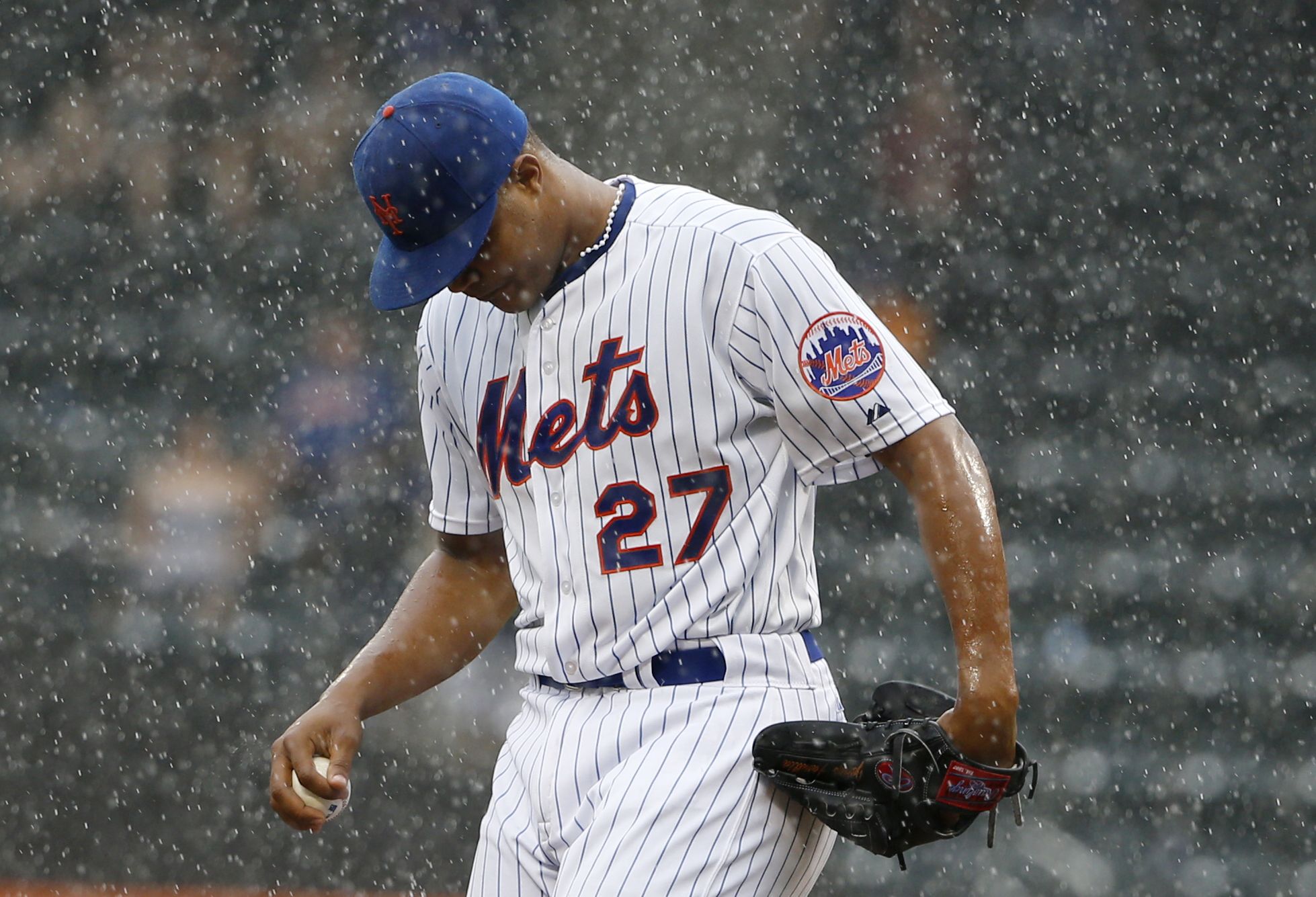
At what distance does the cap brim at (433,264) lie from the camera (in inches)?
66.8

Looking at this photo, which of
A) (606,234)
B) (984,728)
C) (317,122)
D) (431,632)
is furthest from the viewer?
(317,122)

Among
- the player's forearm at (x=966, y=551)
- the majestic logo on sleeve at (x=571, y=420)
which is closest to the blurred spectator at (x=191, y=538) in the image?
the majestic logo on sleeve at (x=571, y=420)

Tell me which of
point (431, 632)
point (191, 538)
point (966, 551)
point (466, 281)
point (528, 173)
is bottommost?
point (191, 538)

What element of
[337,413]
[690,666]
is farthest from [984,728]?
[337,413]

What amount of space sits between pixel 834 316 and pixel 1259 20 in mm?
3602

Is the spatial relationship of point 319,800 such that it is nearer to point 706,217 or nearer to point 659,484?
point 659,484

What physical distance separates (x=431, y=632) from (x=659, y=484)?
0.54m

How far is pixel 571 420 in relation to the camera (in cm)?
175

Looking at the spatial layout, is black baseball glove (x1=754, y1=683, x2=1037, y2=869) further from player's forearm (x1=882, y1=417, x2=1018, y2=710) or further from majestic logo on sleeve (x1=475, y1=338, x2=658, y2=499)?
majestic logo on sleeve (x1=475, y1=338, x2=658, y2=499)

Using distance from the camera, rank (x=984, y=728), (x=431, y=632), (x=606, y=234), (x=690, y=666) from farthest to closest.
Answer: (x=431, y=632) → (x=606, y=234) → (x=690, y=666) → (x=984, y=728)

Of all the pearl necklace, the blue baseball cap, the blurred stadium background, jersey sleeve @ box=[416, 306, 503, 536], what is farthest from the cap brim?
the blurred stadium background

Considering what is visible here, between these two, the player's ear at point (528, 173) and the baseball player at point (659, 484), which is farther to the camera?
the player's ear at point (528, 173)

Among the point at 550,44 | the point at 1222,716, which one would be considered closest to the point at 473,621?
the point at 1222,716

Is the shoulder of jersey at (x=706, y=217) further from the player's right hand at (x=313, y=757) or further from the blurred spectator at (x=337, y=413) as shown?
the blurred spectator at (x=337, y=413)
